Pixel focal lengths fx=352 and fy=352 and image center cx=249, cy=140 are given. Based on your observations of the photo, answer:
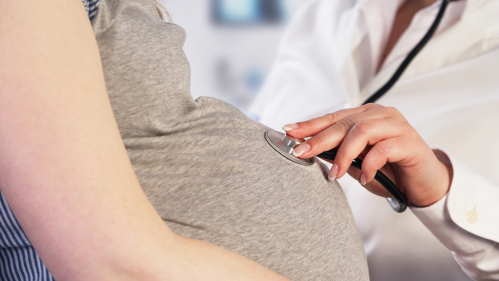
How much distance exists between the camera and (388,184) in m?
0.62

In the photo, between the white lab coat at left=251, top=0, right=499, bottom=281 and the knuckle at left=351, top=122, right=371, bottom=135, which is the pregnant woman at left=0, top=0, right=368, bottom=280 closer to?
the knuckle at left=351, top=122, right=371, bottom=135

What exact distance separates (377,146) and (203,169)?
284 mm

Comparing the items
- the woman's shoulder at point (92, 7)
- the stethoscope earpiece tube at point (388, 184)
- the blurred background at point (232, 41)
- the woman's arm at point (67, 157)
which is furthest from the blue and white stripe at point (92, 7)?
the blurred background at point (232, 41)

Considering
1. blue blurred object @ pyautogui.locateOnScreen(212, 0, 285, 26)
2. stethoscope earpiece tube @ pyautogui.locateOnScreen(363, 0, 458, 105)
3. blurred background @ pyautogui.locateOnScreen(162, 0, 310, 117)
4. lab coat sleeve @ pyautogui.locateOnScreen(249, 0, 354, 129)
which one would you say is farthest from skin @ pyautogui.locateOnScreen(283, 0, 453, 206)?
blue blurred object @ pyautogui.locateOnScreen(212, 0, 285, 26)

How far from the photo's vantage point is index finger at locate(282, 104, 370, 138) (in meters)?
0.57

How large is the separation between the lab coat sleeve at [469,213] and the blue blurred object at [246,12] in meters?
1.56

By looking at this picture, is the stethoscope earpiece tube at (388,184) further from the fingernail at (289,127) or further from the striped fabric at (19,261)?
the striped fabric at (19,261)

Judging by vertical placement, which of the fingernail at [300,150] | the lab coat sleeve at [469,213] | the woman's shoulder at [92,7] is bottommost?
the lab coat sleeve at [469,213]

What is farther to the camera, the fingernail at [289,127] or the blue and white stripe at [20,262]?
the fingernail at [289,127]

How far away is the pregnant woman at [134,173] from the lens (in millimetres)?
→ 287

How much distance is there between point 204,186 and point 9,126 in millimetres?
221

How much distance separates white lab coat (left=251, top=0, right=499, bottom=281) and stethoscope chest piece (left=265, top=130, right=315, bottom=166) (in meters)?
0.31

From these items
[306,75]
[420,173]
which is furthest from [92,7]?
[306,75]

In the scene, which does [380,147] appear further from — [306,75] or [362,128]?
[306,75]
